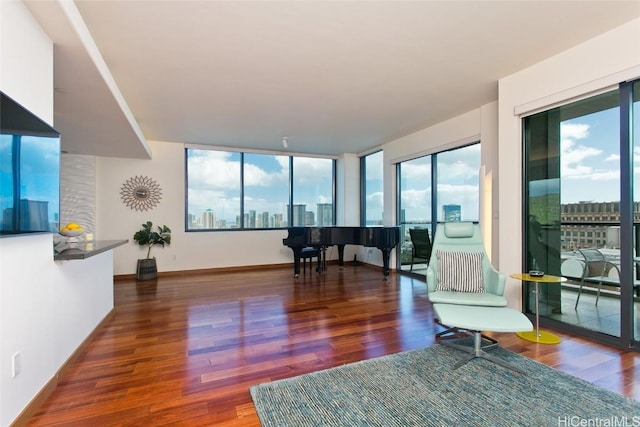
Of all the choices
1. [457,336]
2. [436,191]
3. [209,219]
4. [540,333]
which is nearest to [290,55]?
[457,336]

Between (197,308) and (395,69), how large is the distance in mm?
3732

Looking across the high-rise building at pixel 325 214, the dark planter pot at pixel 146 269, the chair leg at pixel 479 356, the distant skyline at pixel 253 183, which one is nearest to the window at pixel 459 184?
the chair leg at pixel 479 356

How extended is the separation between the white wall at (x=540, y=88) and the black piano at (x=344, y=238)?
2249mm

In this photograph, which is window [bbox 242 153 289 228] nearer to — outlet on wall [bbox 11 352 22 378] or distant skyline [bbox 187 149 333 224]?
distant skyline [bbox 187 149 333 224]

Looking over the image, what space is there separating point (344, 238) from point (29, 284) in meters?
4.68

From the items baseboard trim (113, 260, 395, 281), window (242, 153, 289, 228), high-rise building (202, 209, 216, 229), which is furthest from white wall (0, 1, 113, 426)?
window (242, 153, 289, 228)

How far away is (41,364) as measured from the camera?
6.49 ft

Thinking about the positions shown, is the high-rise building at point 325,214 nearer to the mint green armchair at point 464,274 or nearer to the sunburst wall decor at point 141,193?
the sunburst wall decor at point 141,193

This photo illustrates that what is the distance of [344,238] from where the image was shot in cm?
594

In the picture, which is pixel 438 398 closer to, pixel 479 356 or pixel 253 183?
pixel 479 356

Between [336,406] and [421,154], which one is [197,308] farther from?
[421,154]

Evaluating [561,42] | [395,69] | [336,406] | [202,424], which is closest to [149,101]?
[395,69]

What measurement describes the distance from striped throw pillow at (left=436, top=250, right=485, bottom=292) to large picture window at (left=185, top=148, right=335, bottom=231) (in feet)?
15.3

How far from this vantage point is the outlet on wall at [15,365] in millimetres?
1667
